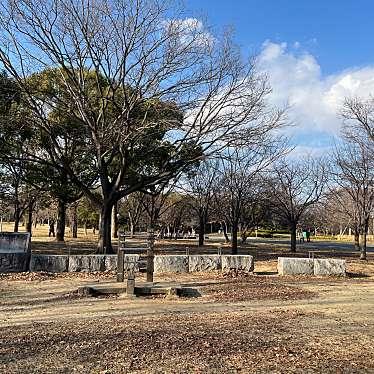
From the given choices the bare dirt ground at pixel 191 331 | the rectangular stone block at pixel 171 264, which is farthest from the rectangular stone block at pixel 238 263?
the bare dirt ground at pixel 191 331

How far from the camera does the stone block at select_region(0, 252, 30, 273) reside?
1262cm

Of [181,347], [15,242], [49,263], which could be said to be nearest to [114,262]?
[49,263]

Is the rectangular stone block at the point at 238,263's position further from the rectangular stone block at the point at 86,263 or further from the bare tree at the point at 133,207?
the bare tree at the point at 133,207

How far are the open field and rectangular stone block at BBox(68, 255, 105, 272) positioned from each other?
2673 mm

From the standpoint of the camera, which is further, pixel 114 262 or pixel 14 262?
pixel 114 262

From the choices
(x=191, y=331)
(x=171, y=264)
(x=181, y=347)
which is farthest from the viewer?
(x=171, y=264)

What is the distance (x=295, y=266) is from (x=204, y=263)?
9.14 ft

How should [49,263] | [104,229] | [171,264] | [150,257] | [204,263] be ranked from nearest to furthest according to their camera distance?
[150,257], [49,263], [171,264], [204,263], [104,229]

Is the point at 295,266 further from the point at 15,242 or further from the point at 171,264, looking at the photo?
the point at 15,242

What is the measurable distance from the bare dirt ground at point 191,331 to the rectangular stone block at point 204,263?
3.27 m

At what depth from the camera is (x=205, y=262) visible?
13.8m

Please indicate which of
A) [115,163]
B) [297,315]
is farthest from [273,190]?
[297,315]

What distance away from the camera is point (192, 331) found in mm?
5875

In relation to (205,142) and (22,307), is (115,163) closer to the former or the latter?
(205,142)
